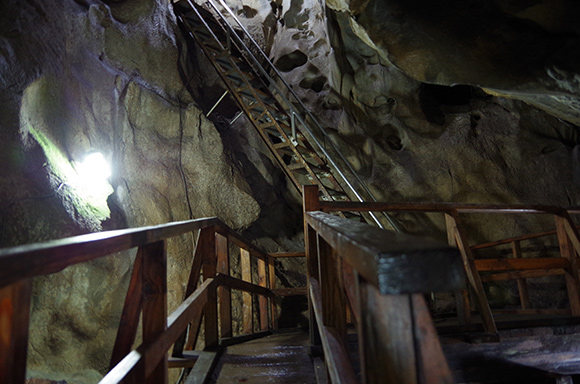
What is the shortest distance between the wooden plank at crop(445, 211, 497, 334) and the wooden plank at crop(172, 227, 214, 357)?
229 centimetres

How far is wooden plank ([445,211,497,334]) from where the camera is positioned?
9.45 feet

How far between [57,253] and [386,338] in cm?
95

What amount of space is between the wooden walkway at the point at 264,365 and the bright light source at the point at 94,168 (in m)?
5.17

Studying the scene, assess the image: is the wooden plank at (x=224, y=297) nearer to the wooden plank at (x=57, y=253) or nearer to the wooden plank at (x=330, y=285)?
the wooden plank at (x=330, y=285)

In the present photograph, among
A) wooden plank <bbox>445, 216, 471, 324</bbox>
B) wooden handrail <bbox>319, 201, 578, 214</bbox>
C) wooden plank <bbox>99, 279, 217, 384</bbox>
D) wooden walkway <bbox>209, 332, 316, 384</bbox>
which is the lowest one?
wooden walkway <bbox>209, 332, 316, 384</bbox>

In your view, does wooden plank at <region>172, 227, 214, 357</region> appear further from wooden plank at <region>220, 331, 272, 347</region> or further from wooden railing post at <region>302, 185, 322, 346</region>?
wooden railing post at <region>302, 185, 322, 346</region>

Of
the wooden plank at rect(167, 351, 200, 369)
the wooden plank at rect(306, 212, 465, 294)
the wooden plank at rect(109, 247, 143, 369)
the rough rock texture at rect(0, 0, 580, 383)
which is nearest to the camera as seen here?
the wooden plank at rect(306, 212, 465, 294)

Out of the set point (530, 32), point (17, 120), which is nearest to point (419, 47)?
point (530, 32)

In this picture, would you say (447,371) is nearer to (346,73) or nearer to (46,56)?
(46,56)

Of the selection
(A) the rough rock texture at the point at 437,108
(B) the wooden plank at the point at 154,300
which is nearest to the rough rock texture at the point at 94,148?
(A) the rough rock texture at the point at 437,108

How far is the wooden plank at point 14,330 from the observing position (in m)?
0.86

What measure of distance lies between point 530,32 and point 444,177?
458 cm

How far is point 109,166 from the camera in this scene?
748cm

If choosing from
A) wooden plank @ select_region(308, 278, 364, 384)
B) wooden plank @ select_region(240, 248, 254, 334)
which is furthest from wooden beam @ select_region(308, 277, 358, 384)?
wooden plank @ select_region(240, 248, 254, 334)
